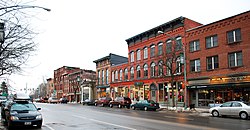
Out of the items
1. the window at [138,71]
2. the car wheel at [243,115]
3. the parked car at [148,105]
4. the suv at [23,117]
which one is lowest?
the parked car at [148,105]

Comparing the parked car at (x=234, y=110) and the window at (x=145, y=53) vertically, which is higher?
the window at (x=145, y=53)

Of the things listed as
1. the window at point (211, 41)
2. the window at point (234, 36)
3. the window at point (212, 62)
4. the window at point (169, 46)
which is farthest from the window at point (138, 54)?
the window at point (234, 36)

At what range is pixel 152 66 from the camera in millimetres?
40625

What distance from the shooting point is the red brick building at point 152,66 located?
34.9 meters

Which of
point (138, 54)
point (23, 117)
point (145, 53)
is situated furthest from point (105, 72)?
point (23, 117)

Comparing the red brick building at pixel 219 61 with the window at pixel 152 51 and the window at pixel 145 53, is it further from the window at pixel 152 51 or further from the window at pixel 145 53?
the window at pixel 145 53

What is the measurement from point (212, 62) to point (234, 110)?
11.3 meters

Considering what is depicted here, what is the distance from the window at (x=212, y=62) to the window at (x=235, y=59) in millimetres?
1730

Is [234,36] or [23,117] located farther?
[234,36]

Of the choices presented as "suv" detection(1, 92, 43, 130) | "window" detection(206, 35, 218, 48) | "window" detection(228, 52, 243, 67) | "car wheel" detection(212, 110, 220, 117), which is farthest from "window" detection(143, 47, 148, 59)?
"suv" detection(1, 92, 43, 130)

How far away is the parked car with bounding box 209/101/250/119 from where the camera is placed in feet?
63.4

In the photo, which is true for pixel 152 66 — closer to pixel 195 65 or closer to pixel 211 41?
pixel 195 65

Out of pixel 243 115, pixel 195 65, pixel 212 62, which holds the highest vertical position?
pixel 212 62

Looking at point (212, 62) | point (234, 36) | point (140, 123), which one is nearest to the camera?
point (140, 123)
